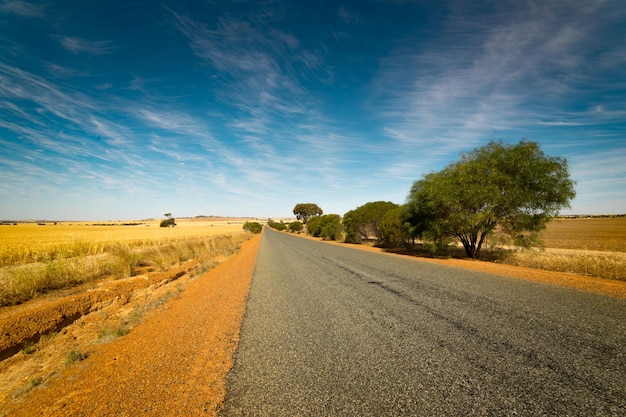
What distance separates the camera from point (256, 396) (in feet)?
10.3

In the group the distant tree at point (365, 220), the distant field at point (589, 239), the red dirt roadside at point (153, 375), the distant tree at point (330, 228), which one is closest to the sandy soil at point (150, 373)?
the red dirt roadside at point (153, 375)

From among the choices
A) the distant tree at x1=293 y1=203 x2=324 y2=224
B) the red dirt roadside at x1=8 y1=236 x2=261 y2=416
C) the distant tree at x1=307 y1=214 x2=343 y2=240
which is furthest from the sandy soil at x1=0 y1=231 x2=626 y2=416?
the distant tree at x1=293 y1=203 x2=324 y2=224

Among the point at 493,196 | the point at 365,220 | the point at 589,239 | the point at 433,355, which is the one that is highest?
the point at 493,196

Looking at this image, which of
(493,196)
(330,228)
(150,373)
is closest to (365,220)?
(330,228)

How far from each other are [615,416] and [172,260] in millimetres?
19442

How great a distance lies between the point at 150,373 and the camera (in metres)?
3.83

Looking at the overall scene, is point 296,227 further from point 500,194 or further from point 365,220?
point 500,194

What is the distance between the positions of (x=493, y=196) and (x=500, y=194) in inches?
16.7

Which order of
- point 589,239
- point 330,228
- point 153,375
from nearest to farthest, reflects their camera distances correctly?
point 153,375, point 589,239, point 330,228

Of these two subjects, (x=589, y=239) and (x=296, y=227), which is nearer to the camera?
(x=589, y=239)

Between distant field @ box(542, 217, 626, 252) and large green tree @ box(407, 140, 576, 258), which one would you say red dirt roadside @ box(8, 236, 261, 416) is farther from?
distant field @ box(542, 217, 626, 252)

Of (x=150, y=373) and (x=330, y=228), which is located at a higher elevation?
(x=330, y=228)

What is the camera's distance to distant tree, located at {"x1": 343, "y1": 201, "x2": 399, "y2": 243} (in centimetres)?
2950

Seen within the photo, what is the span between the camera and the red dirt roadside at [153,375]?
3111 mm
